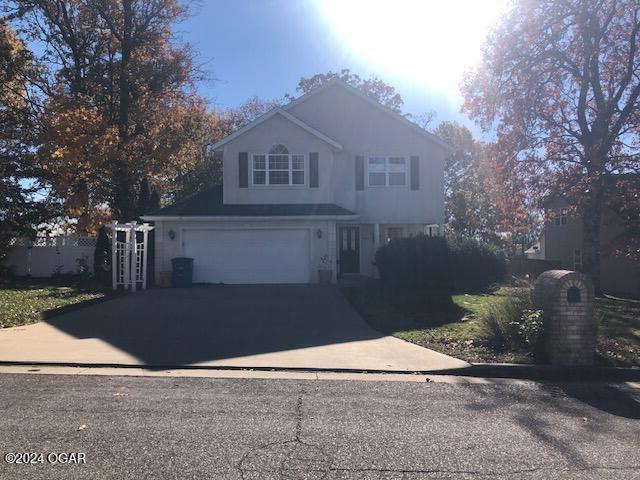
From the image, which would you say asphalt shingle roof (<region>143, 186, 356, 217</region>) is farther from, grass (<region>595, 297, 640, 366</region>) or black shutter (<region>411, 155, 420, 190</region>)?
grass (<region>595, 297, 640, 366</region>)

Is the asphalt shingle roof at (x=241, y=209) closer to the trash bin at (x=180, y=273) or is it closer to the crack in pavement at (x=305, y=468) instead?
the trash bin at (x=180, y=273)

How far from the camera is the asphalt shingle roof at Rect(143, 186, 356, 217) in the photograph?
20.5m

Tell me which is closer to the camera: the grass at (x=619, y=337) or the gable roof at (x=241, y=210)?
the grass at (x=619, y=337)

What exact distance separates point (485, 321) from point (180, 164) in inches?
742

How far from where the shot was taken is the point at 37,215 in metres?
26.8

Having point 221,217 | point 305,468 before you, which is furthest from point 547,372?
point 221,217

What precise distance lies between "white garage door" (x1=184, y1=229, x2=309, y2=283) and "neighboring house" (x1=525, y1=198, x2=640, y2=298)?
9.52 meters

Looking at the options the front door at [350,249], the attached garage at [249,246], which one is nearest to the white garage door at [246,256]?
the attached garage at [249,246]

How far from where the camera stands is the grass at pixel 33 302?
1202 centimetres

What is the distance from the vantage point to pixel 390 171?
75.5 ft

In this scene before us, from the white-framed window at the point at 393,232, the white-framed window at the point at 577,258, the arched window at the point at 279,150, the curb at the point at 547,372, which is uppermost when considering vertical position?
the arched window at the point at 279,150

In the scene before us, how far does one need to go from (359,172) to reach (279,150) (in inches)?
132

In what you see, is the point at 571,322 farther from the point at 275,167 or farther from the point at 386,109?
the point at 386,109

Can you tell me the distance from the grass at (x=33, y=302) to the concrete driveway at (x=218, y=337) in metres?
0.49
